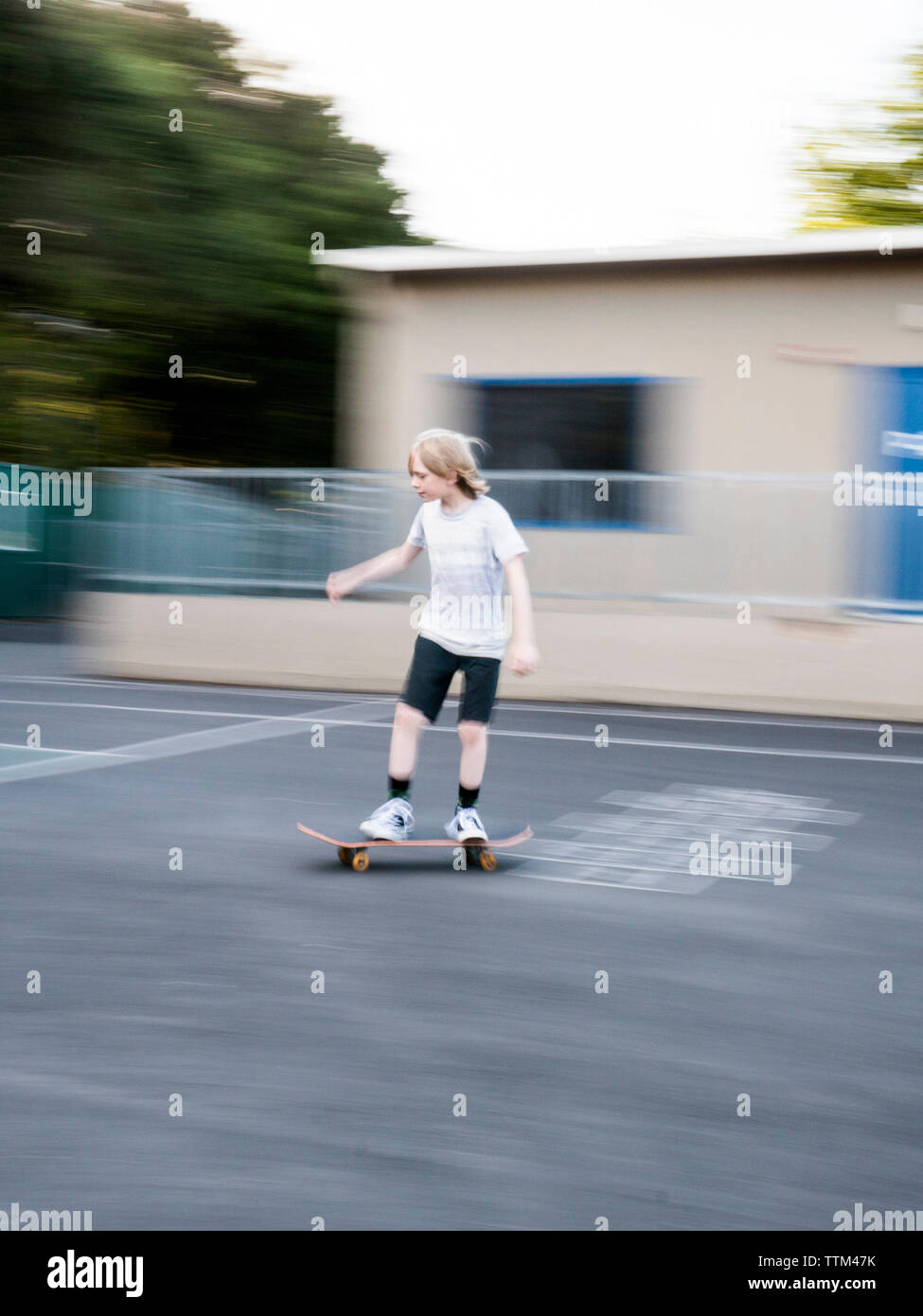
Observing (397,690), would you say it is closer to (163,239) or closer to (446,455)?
(446,455)

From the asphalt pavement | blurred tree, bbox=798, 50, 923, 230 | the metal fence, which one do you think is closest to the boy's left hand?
the asphalt pavement

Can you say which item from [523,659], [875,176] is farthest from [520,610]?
[875,176]

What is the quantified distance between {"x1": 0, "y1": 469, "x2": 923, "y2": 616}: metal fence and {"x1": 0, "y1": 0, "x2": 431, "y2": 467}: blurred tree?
9.30 meters

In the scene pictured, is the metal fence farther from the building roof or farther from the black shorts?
the black shorts

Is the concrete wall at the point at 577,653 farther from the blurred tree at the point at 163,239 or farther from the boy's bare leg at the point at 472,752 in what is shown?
the blurred tree at the point at 163,239

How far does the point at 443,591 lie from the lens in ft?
22.0

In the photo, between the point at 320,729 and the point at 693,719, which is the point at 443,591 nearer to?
the point at 320,729

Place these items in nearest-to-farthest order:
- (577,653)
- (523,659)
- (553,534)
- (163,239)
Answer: (523,659), (577,653), (553,534), (163,239)

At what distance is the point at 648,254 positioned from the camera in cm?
1407

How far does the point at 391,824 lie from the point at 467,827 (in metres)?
0.32

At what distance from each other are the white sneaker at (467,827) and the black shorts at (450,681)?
396 mm

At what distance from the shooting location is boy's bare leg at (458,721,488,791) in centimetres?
678

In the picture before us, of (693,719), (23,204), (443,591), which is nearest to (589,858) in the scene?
(443,591)
